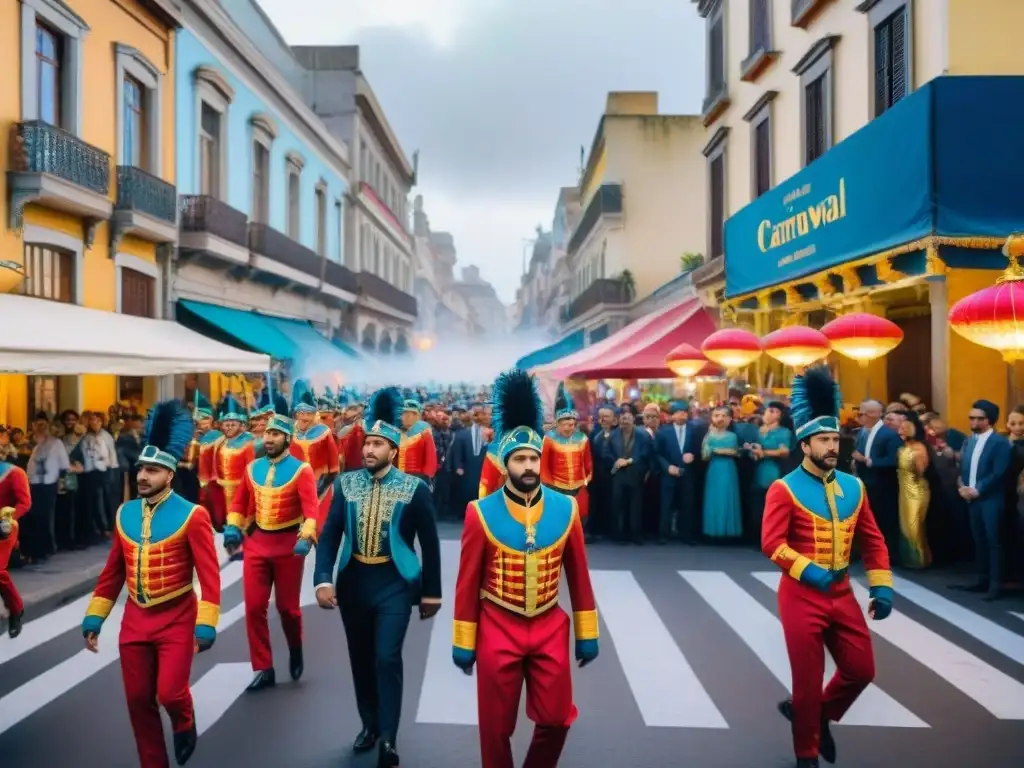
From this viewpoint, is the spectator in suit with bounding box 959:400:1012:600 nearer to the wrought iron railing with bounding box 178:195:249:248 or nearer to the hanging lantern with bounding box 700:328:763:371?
the hanging lantern with bounding box 700:328:763:371

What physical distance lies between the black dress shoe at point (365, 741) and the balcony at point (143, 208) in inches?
498

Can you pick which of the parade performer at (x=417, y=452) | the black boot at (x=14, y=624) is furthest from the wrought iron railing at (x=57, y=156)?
the black boot at (x=14, y=624)

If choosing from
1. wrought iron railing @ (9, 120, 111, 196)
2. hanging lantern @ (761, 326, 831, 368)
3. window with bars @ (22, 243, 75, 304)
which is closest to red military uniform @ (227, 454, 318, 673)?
hanging lantern @ (761, 326, 831, 368)

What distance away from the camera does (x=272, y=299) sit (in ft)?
78.4

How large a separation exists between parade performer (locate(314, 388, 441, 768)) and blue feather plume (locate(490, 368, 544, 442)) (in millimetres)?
782

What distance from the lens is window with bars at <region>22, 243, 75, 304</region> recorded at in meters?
13.4

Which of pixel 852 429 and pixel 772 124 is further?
pixel 772 124

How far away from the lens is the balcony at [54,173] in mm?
12680

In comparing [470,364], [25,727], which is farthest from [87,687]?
[470,364]

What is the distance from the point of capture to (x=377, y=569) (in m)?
5.03

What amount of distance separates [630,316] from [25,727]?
29127 millimetres

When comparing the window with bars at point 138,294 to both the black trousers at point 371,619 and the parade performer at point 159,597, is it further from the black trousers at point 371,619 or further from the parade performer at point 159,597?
the black trousers at point 371,619

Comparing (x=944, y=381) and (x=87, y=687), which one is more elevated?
(x=944, y=381)

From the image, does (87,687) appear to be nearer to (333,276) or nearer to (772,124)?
(772,124)
